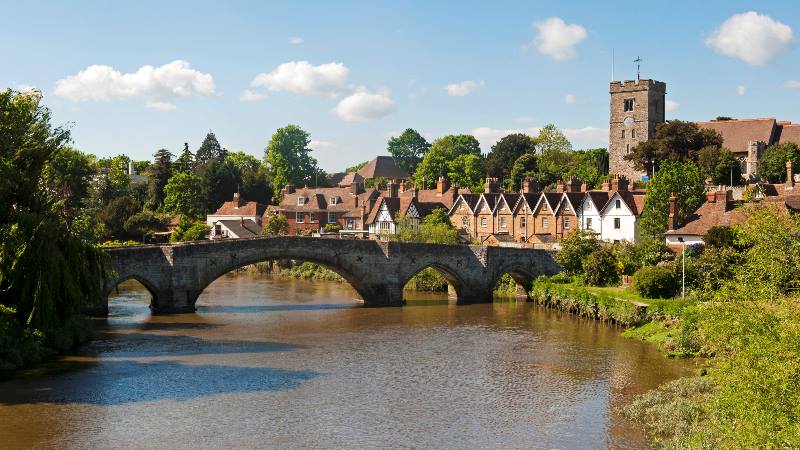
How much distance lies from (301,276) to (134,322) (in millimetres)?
26044

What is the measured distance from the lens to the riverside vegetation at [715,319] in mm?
18578

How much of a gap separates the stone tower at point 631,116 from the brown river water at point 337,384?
48.7 m

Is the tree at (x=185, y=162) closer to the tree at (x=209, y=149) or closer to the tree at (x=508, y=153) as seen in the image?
the tree at (x=209, y=149)

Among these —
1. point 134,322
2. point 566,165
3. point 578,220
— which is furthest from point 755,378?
point 566,165

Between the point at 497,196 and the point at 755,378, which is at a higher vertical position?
the point at 497,196

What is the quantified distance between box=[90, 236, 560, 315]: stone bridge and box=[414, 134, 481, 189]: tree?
53.0 meters

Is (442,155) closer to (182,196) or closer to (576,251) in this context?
(182,196)

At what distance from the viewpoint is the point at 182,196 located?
308 ft

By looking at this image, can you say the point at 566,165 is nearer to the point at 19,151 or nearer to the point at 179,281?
the point at 179,281

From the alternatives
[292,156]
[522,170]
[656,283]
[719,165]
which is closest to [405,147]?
[292,156]

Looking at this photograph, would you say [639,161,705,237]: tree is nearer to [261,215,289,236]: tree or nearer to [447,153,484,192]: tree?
[261,215,289,236]: tree

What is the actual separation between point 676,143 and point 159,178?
5778cm

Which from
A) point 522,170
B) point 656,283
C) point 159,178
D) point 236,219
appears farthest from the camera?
point 159,178

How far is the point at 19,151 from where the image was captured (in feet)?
109
